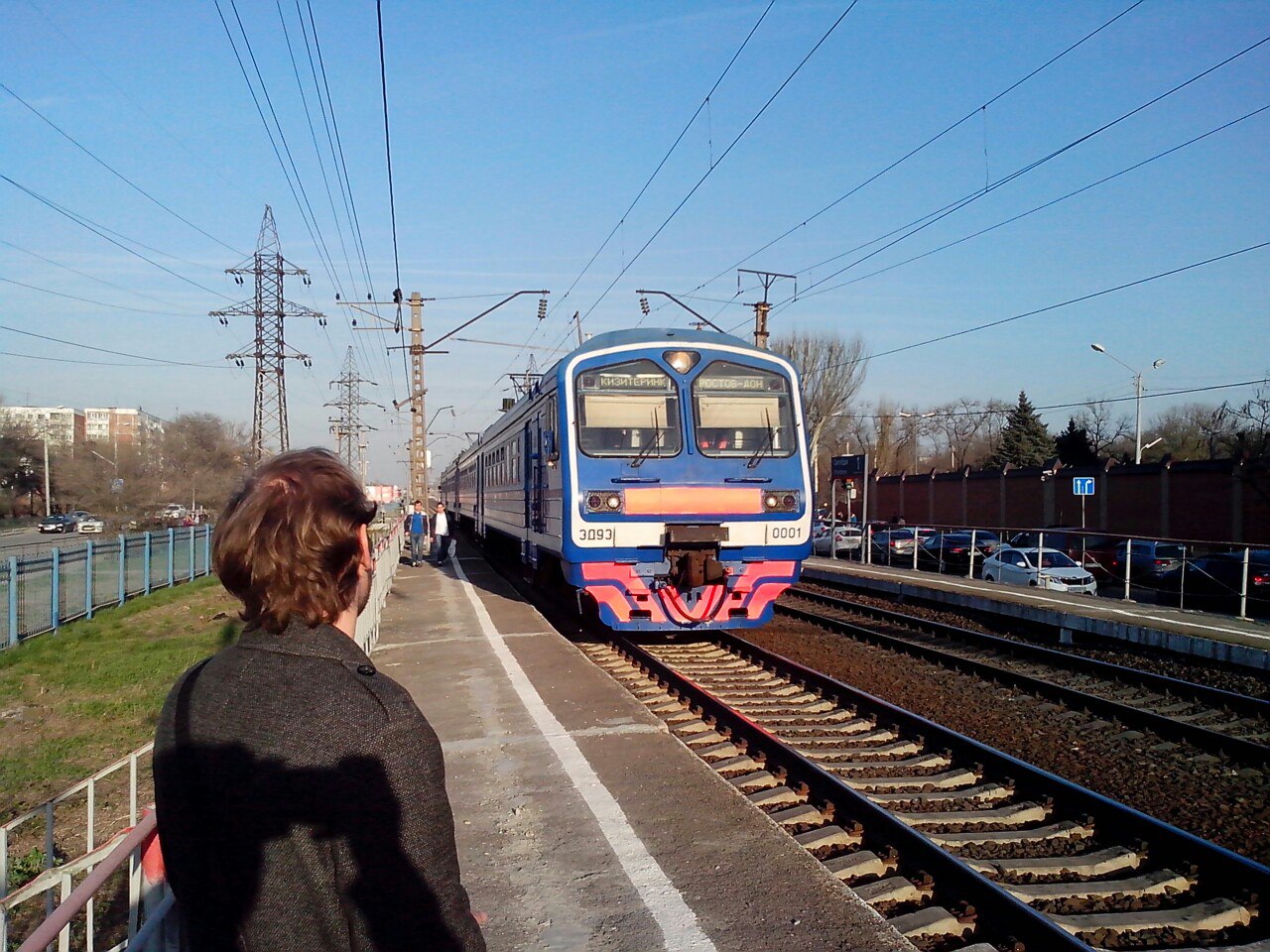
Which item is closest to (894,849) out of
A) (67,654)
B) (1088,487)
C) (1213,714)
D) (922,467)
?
(1213,714)

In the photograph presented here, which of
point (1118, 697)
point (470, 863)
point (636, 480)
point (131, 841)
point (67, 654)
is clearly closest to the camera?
point (131, 841)

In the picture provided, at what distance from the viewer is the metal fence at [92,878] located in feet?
9.09

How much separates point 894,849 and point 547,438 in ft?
24.8

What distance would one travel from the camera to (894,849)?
5133 mm

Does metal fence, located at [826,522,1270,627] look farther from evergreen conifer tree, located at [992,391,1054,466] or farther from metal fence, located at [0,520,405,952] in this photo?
evergreen conifer tree, located at [992,391,1054,466]

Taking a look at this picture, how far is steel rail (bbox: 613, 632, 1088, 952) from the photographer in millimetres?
4117

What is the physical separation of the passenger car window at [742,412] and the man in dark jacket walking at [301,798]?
9.43 meters

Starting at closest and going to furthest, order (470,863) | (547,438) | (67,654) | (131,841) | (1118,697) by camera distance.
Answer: (131,841)
(470,863)
(1118,697)
(547,438)
(67,654)

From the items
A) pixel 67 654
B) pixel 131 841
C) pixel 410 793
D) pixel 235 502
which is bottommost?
pixel 67 654

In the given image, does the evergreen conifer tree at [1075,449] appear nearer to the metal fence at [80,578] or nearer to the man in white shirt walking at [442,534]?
the man in white shirt walking at [442,534]

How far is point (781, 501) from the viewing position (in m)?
11.2

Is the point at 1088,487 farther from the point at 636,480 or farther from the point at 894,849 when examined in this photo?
the point at 894,849

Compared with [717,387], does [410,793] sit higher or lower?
lower

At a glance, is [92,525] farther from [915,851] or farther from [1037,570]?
[915,851]
